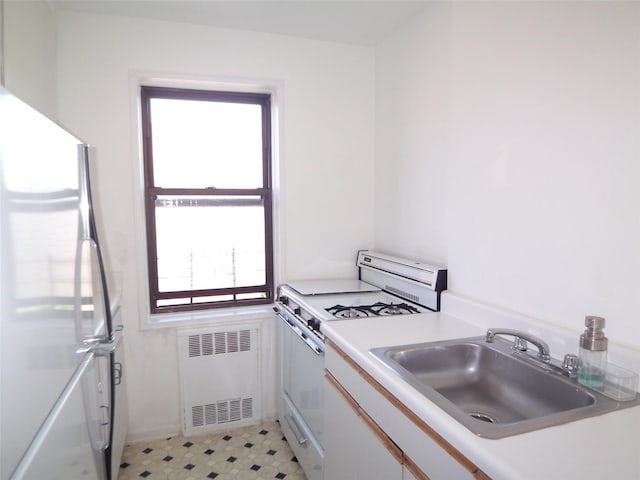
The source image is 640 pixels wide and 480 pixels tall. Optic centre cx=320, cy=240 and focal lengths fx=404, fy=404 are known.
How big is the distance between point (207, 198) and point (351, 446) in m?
1.86

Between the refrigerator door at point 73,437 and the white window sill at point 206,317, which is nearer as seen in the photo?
the refrigerator door at point 73,437

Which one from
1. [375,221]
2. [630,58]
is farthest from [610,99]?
[375,221]

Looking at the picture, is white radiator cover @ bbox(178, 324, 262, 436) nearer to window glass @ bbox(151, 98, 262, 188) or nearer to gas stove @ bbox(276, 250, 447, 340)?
gas stove @ bbox(276, 250, 447, 340)

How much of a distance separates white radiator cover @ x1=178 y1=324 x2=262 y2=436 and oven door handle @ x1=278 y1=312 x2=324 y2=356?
A: 402 millimetres

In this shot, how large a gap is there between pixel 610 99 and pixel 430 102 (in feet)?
3.60

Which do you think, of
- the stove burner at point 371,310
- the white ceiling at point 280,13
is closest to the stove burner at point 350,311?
the stove burner at point 371,310

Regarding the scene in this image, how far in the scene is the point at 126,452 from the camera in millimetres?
2488

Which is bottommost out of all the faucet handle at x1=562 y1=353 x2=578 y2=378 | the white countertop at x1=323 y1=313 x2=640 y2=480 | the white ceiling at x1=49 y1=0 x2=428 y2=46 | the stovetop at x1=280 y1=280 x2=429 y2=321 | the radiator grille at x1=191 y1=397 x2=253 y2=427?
the radiator grille at x1=191 y1=397 x2=253 y2=427

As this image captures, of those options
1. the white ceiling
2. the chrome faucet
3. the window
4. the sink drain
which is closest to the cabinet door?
the sink drain

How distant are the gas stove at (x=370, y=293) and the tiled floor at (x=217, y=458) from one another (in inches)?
34.5

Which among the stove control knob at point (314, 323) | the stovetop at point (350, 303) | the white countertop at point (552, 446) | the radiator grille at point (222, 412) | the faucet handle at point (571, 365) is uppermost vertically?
the faucet handle at point (571, 365)

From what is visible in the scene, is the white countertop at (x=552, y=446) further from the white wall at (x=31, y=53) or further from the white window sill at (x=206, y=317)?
the white wall at (x=31, y=53)

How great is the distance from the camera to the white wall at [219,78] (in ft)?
7.76

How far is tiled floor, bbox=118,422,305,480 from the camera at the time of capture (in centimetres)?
228
